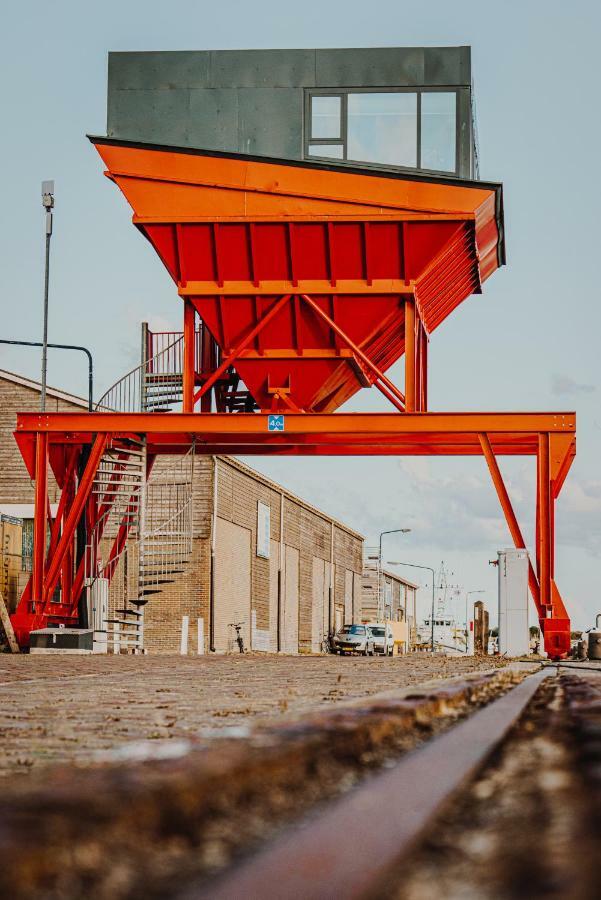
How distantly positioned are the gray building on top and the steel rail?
2200cm

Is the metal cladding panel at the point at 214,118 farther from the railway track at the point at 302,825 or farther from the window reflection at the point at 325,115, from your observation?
the railway track at the point at 302,825

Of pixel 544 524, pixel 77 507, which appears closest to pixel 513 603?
pixel 544 524

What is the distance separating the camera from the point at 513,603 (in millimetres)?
21984

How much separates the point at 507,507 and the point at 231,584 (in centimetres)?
2184

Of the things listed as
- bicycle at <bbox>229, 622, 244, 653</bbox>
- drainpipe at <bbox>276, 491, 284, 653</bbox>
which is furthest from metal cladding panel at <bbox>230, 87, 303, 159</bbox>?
drainpipe at <bbox>276, 491, 284, 653</bbox>

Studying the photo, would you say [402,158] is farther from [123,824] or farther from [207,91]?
[123,824]

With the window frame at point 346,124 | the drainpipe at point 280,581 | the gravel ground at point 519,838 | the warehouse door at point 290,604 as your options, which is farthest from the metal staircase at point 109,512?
the warehouse door at point 290,604

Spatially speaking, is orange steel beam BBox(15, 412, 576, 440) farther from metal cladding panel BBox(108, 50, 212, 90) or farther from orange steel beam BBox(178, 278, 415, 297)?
metal cladding panel BBox(108, 50, 212, 90)

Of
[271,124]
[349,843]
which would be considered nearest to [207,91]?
[271,124]

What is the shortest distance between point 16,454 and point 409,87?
2420cm

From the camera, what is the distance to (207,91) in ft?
74.6

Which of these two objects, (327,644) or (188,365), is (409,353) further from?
(327,644)

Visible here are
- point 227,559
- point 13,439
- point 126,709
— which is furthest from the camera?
point 227,559

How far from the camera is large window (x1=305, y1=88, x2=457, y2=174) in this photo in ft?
73.4
